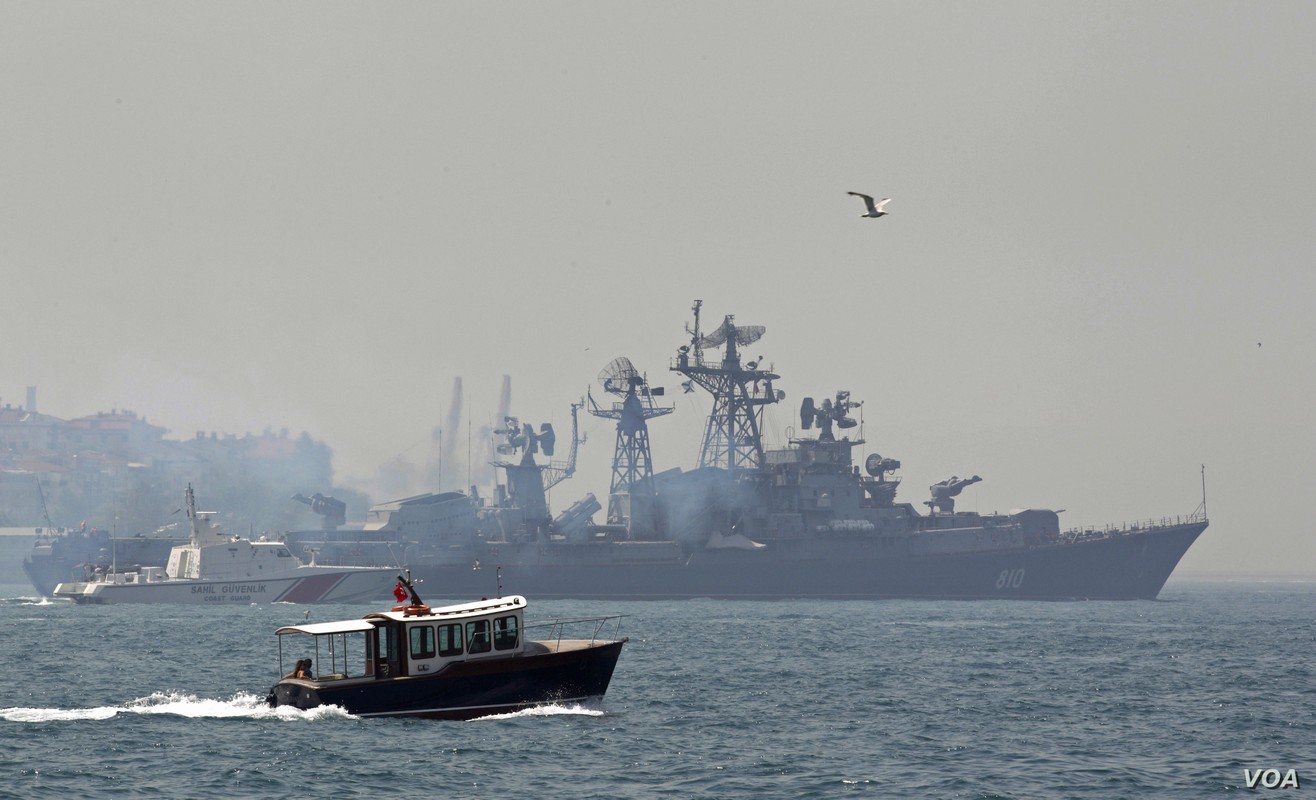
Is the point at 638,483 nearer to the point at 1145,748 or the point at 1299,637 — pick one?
the point at 1299,637

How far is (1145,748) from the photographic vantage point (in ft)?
106

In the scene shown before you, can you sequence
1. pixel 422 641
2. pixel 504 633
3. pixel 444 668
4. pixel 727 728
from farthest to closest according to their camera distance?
pixel 504 633 → pixel 727 728 → pixel 444 668 → pixel 422 641

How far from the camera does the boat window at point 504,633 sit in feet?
114

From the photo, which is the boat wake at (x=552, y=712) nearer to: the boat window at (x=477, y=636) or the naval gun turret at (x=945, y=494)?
the boat window at (x=477, y=636)

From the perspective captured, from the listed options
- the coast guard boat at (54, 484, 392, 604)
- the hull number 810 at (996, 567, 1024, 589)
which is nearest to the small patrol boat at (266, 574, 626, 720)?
the coast guard boat at (54, 484, 392, 604)

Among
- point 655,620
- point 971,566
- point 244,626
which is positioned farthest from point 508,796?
point 971,566

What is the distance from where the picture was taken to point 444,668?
34.0 m

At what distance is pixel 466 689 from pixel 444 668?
736mm

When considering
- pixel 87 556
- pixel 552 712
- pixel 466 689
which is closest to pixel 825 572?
pixel 87 556

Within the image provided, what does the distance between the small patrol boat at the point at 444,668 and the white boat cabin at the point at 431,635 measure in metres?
0.02

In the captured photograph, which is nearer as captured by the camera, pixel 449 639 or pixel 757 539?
pixel 449 639

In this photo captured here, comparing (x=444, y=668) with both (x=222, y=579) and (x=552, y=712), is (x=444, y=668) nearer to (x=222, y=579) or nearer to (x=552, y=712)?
(x=552, y=712)

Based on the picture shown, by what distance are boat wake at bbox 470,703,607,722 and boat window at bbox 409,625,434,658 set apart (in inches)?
82.9

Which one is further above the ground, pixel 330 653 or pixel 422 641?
pixel 422 641
